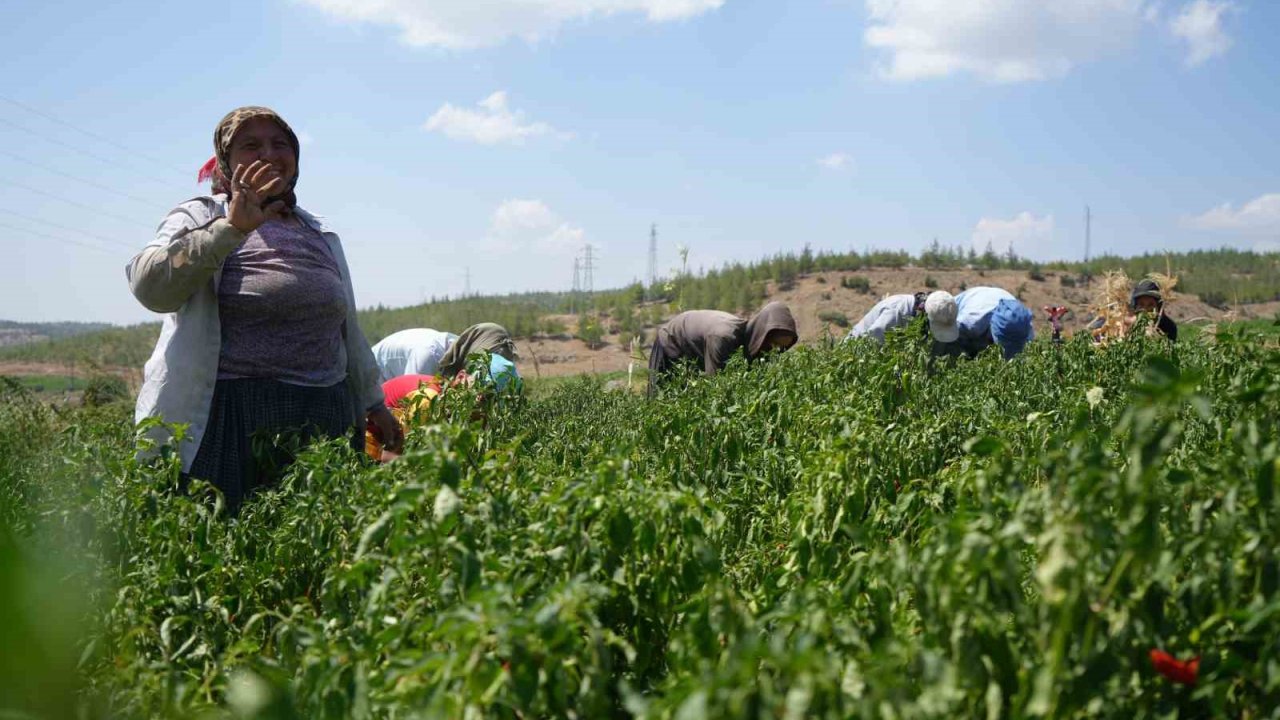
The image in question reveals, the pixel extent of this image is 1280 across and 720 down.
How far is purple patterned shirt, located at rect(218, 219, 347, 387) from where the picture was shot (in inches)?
114

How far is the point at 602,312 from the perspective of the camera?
28266mm

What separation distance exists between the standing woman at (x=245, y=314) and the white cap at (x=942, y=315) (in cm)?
457

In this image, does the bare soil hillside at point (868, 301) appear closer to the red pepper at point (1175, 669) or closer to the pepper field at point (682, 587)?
the pepper field at point (682, 587)

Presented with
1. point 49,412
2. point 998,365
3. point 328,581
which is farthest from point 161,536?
point 49,412

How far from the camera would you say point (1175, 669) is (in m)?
1.25

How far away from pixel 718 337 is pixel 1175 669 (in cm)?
465

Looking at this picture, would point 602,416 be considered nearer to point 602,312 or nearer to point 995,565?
point 995,565

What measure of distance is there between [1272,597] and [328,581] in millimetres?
1442

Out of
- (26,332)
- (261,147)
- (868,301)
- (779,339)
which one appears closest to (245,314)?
(261,147)

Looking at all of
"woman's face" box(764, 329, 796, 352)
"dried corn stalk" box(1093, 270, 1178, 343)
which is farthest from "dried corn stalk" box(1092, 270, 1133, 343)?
"woman's face" box(764, 329, 796, 352)

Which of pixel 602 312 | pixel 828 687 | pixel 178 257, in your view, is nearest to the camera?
pixel 828 687

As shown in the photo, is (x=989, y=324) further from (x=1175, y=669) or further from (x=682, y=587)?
(x=1175, y=669)

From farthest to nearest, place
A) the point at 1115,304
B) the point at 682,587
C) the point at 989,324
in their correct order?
the point at 1115,304, the point at 989,324, the point at 682,587

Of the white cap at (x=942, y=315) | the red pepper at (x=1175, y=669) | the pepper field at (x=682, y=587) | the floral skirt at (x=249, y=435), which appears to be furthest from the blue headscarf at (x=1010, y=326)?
the red pepper at (x=1175, y=669)
